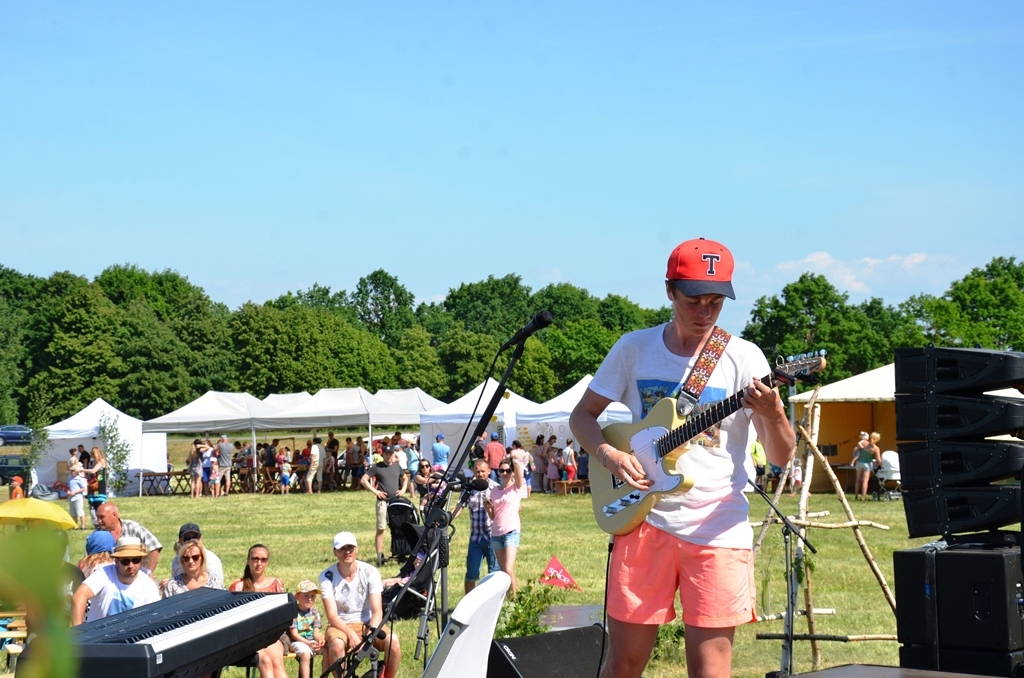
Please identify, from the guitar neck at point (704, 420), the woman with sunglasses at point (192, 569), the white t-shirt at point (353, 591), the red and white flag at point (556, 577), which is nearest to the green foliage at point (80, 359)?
the red and white flag at point (556, 577)

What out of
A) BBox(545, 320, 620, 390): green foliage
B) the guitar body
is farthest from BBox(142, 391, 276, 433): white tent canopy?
BBox(545, 320, 620, 390): green foliage

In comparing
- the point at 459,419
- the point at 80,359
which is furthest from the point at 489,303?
the point at 459,419

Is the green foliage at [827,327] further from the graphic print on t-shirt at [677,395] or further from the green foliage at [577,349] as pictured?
the graphic print on t-shirt at [677,395]

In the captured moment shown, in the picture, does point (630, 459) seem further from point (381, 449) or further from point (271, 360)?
point (271, 360)

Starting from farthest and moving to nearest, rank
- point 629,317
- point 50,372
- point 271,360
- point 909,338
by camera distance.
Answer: point 629,317 → point 271,360 → point 50,372 → point 909,338

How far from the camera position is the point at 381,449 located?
101ft

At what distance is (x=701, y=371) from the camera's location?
383 centimetres

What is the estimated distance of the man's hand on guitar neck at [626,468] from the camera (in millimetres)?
3727

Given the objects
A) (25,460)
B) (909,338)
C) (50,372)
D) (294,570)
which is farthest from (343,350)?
(294,570)

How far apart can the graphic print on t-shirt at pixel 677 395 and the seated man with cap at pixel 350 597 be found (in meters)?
4.78

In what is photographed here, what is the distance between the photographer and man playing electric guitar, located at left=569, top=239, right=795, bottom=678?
364 cm

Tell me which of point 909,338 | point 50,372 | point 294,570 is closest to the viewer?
point 294,570

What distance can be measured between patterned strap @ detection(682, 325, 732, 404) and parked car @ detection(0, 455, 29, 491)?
30.3 m

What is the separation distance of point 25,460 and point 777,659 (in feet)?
86.5
